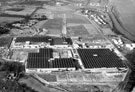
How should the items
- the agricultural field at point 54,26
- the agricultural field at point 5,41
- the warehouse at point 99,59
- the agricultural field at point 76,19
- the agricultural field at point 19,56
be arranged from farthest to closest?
the agricultural field at point 76,19 < the agricultural field at point 54,26 < the agricultural field at point 5,41 < the agricultural field at point 19,56 < the warehouse at point 99,59

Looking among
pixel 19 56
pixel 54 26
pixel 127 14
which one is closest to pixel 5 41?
pixel 19 56

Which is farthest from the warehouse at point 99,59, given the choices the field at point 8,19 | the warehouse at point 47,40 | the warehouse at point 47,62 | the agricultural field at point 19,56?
the field at point 8,19

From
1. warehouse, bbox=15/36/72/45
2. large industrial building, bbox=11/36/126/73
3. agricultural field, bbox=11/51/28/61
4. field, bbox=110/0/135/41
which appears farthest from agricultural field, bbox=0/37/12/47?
field, bbox=110/0/135/41

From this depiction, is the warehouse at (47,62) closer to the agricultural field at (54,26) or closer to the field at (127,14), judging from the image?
the agricultural field at (54,26)

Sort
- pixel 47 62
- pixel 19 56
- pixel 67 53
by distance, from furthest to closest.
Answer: pixel 67 53, pixel 19 56, pixel 47 62

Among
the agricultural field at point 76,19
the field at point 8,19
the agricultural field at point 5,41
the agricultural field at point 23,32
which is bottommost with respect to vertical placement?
the agricultural field at point 5,41

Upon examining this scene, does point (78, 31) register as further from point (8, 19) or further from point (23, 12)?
point (23, 12)

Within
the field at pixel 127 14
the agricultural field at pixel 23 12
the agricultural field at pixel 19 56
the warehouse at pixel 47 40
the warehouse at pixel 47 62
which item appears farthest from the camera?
the agricultural field at pixel 23 12
